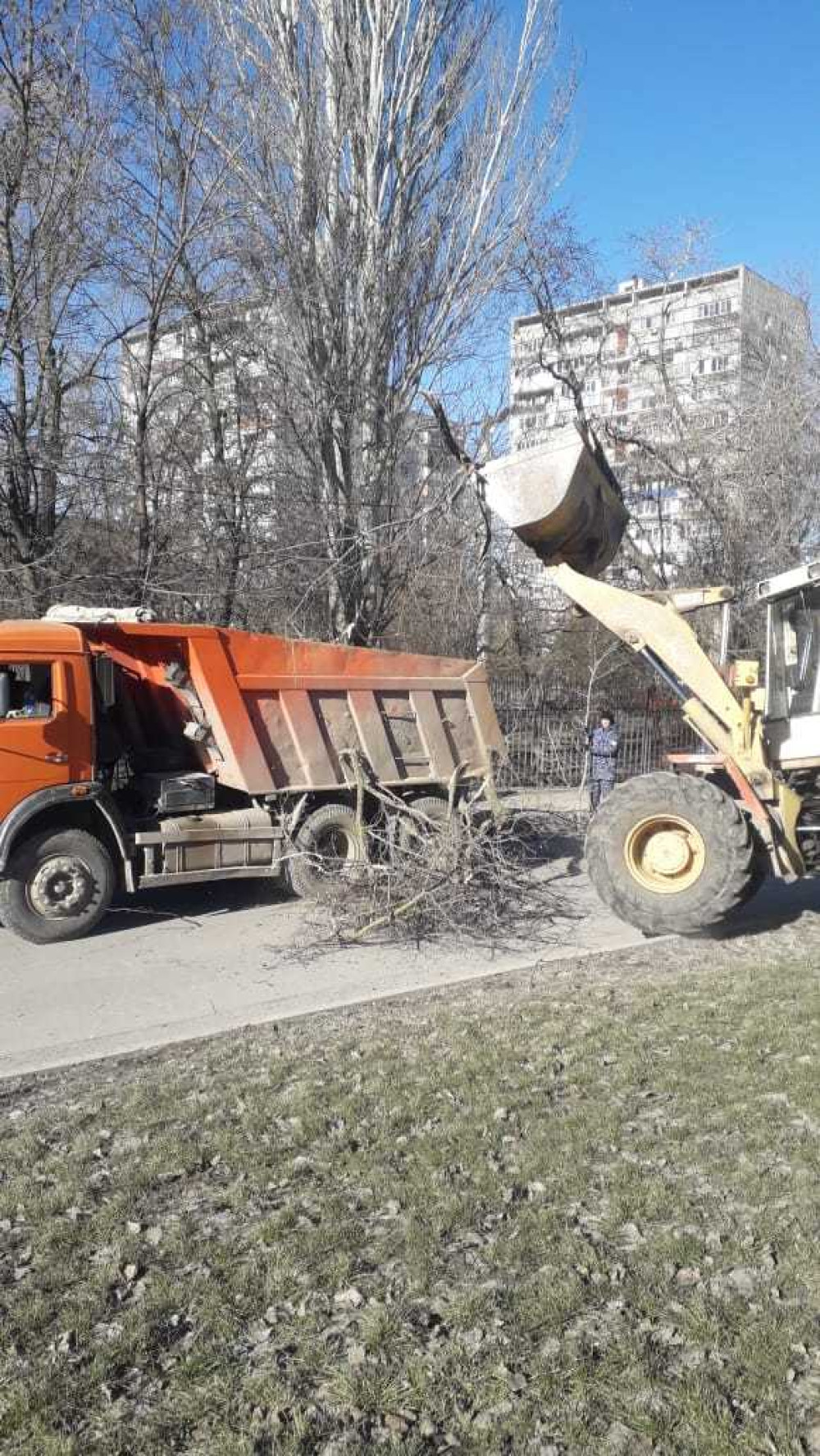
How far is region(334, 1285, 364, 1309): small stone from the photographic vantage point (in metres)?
3.26

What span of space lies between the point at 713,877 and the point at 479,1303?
4.92 m

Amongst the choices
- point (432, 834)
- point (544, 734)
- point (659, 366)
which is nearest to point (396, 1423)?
point (432, 834)

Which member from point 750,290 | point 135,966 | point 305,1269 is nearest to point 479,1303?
point 305,1269

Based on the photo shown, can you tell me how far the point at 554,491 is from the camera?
24.1 feet

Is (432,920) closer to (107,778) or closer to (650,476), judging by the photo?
(107,778)

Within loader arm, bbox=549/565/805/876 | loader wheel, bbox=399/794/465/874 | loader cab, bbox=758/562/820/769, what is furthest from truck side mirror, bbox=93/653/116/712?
loader cab, bbox=758/562/820/769

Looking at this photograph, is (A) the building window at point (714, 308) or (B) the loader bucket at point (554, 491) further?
(A) the building window at point (714, 308)

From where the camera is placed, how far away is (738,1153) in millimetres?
4191

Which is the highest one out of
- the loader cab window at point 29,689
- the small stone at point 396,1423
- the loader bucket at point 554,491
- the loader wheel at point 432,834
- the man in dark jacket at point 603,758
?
the loader bucket at point 554,491

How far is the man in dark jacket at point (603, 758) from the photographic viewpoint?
1395cm

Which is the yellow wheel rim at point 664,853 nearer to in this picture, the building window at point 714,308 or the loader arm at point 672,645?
the loader arm at point 672,645

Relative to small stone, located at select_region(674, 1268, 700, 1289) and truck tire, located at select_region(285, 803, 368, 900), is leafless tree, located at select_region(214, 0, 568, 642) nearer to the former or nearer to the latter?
truck tire, located at select_region(285, 803, 368, 900)

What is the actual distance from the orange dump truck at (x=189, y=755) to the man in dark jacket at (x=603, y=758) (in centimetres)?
360

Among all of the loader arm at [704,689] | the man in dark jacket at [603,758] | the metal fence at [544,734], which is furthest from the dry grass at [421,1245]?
the metal fence at [544,734]
